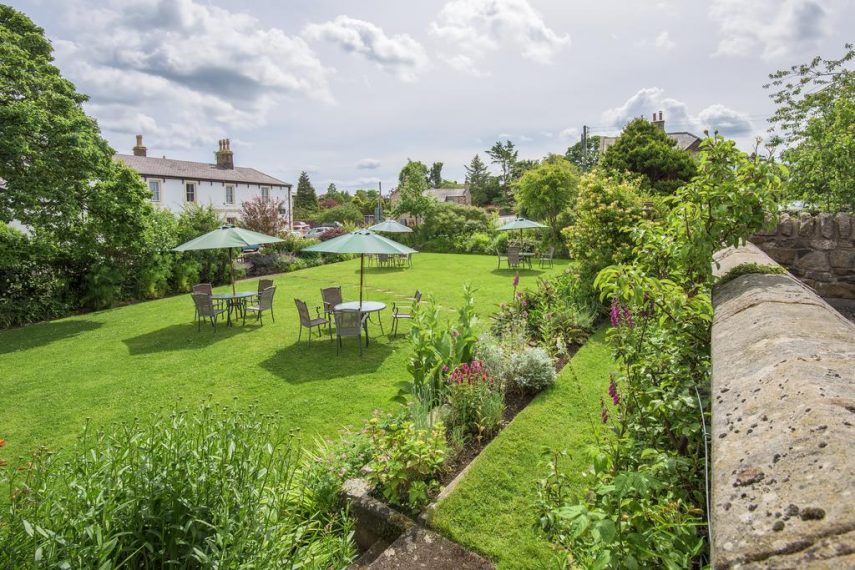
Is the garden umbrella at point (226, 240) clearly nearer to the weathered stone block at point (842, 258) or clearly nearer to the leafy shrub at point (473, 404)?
the leafy shrub at point (473, 404)

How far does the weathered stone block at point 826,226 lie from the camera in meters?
6.60

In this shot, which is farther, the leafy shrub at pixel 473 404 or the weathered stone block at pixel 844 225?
the weathered stone block at pixel 844 225

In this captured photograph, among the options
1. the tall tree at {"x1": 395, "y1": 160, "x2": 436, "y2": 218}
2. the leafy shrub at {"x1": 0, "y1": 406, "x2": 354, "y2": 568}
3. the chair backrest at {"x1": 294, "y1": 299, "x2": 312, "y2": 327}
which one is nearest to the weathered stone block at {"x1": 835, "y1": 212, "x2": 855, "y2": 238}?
the leafy shrub at {"x1": 0, "y1": 406, "x2": 354, "y2": 568}

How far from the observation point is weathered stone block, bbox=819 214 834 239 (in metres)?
6.60

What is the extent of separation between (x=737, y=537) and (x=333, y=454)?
407 cm

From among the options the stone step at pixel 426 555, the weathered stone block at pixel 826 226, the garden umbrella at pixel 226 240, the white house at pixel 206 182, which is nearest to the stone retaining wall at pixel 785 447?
the stone step at pixel 426 555

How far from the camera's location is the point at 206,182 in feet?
112

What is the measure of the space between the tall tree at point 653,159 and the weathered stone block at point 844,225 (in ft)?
48.4

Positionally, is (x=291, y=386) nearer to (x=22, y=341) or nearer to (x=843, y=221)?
(x=22, y=341)

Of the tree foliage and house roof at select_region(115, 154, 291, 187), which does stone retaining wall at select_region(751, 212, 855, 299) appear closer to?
the tree foliage

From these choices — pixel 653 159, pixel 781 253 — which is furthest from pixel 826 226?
pixel 653 159

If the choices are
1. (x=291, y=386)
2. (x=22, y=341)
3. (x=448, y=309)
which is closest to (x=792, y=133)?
(x=448, y=309)

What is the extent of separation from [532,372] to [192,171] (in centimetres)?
3493

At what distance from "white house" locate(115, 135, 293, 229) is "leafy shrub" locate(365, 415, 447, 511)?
27.1 meters
